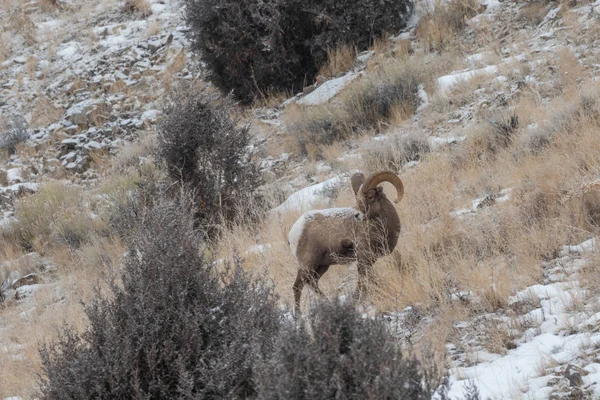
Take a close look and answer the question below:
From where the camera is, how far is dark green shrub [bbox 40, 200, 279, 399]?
3471mm

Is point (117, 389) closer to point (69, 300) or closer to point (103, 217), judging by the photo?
point (69, 300)

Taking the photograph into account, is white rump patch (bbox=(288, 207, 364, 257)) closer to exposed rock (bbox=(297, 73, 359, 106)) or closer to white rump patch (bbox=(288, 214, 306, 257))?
white rump patch (bbox=(288, 214, 306, 257))

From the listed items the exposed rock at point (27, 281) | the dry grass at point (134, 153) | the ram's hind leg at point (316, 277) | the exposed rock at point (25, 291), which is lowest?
the exposed rock at point (27, 281)

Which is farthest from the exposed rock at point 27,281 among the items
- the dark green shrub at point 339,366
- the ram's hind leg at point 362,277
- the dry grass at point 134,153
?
the dark green shrub at point 339,366

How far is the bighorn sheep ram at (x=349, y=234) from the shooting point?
4.81 m

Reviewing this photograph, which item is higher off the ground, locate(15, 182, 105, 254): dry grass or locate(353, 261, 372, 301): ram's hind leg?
locate(353, 261, 372, 301): ram's hind leg

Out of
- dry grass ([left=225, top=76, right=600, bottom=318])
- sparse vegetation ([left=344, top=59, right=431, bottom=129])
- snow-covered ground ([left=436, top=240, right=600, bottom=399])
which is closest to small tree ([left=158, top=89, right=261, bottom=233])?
dry grass ([left=225, top=76, right=600, bottom=318])

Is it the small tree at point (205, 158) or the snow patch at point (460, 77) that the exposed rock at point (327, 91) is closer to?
the snow patch at point (460, 77)

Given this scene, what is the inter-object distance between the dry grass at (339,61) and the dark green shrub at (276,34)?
0.17m

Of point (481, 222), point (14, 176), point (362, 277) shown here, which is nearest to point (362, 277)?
point (362, 277)

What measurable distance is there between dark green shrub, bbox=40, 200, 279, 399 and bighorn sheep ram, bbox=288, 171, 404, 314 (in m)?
0.79

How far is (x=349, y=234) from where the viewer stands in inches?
190

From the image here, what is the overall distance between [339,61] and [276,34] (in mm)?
1353

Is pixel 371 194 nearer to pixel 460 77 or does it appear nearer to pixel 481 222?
pixel 481 222
